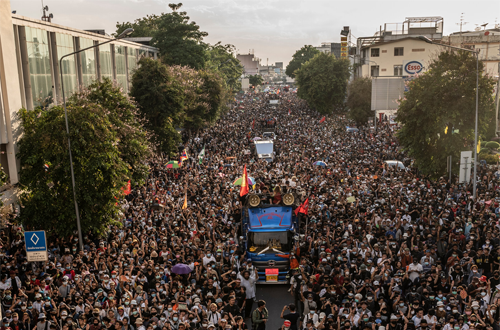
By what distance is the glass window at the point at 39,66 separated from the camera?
22.5 meters

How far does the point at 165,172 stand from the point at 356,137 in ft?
64.4

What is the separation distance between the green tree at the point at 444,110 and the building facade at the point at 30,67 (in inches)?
690

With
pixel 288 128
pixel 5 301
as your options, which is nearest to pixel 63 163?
pixel 5 301

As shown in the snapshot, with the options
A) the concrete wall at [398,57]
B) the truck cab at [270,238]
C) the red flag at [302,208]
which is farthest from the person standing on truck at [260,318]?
the concrete wall at [398,57]

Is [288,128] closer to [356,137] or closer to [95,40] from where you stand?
[356,137]

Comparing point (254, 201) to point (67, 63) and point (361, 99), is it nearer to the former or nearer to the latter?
point (67, 63)

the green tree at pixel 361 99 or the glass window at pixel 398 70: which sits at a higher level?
the glass window at pixel 398 70

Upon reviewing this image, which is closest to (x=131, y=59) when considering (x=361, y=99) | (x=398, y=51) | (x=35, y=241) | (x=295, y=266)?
(x=361, y=99)

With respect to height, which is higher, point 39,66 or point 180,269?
point 39,66

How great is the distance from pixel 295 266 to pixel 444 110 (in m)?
14.4

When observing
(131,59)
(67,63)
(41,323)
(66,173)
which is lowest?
(41,323)

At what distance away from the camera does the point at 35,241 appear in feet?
42.5

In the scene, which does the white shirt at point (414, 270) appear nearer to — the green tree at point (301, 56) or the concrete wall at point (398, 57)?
the concrete wall at point (398, 57)

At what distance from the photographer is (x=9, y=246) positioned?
15.6 metres
